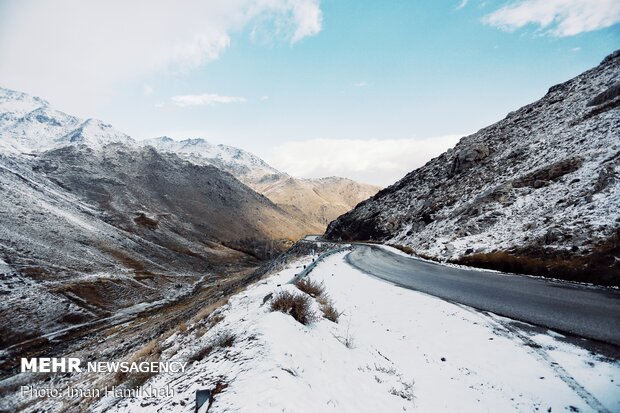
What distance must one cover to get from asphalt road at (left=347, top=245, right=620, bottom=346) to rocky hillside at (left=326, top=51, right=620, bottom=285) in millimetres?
1880

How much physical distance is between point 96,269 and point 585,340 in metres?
74.8

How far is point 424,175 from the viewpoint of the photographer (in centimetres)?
5669

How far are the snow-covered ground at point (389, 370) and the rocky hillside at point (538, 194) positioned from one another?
314 inches

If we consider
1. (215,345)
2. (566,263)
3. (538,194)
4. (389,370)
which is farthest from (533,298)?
(538,194)

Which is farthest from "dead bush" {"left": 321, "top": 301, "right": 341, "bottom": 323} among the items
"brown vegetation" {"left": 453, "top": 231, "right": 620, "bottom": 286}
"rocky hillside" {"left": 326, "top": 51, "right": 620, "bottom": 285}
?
"rocky hillside" {"left": 326, "top": 51, "right": 620, "bottom": 285}

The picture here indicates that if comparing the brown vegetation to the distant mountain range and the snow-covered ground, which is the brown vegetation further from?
the distant mountain range

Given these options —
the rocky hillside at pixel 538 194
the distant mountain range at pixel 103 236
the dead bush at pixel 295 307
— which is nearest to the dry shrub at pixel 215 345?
the dead bush at pixel 295 307

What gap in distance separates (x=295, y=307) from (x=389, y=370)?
109 inches

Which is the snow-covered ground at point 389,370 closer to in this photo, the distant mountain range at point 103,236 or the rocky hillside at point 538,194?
the rocky hillside at point 538,194

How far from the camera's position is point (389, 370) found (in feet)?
23.0

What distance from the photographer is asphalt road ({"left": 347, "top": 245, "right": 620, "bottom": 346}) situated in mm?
8281

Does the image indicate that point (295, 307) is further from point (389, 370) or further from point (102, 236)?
point (102, 236)

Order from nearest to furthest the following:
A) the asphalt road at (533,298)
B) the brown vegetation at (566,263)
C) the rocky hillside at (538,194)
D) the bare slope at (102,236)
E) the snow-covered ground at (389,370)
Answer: the snow-covered ground at (389,370) → the asphalt road at (533,298) → the brown vegetation at (566,263) → the rocky hillside at (538,194) → the bare slope at (102,236)

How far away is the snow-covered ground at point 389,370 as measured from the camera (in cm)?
524
